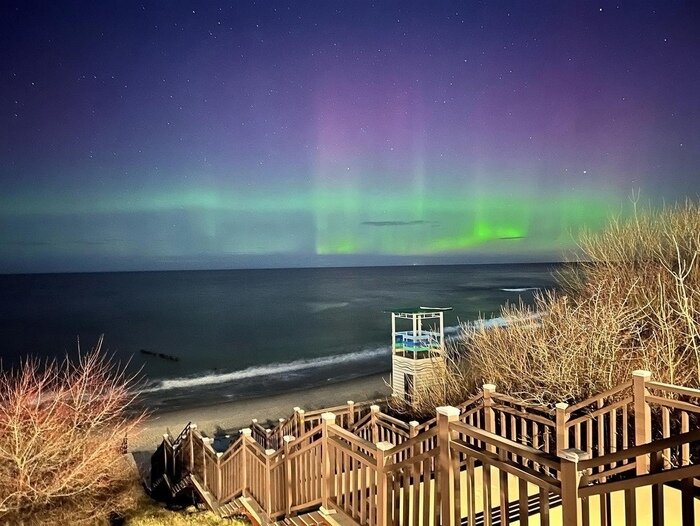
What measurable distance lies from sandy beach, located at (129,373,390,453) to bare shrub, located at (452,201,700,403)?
10276 millimetres

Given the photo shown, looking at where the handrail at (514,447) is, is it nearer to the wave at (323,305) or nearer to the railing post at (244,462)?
the railing post at (244,462)

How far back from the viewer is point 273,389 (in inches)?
1100

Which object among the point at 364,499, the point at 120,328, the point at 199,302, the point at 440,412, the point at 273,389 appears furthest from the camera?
the point at 199,302

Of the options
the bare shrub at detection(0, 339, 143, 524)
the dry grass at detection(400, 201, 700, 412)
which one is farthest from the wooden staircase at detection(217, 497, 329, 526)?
the dry grass at detection(400, 201, 700, 412)

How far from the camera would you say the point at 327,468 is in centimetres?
527

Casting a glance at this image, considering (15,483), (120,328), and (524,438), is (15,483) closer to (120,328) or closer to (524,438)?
(524,438)

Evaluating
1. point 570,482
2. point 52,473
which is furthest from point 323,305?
point 570,482

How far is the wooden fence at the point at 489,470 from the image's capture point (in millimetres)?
2615

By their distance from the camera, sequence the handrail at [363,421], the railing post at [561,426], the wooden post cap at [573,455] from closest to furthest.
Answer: the wooden post cap at [573,455] < the railing post at [561,426] < the handrail at [363,421]

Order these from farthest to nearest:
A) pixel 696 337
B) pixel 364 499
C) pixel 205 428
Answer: pixel 205 428 < pixel 696 337 < pixel 364 499

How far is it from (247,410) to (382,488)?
63.6 feet

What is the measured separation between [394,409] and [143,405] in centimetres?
1539

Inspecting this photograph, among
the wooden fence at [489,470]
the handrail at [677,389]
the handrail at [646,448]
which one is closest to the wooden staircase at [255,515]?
the wooden fence at [489,470]

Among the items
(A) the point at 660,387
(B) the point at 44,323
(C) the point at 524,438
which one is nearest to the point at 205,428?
(C) the point at 524,438
